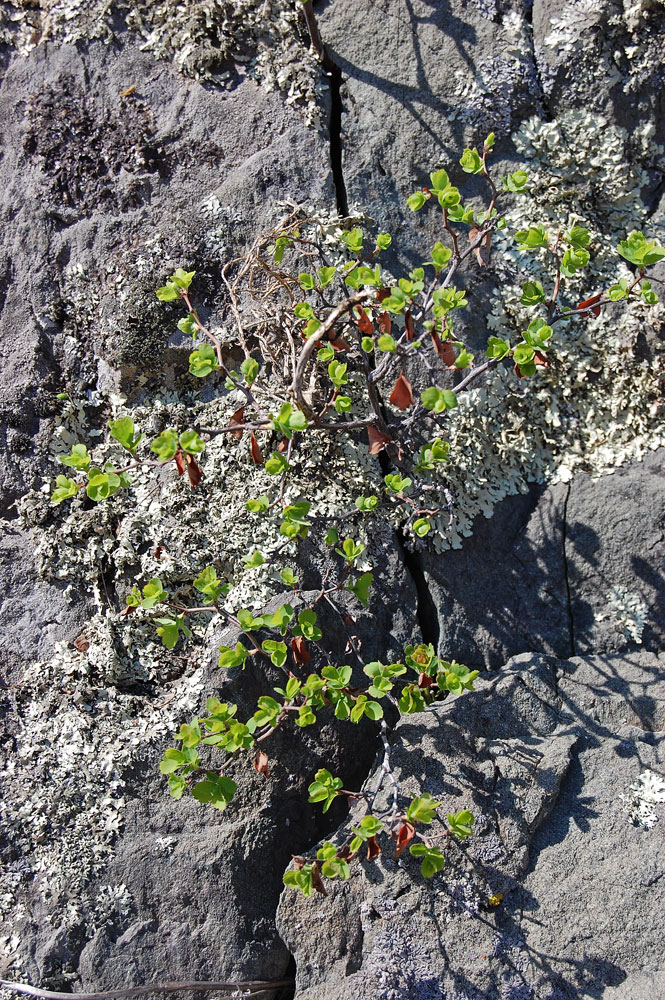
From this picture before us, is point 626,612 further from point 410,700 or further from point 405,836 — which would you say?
point 405,836

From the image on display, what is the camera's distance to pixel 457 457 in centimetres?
283

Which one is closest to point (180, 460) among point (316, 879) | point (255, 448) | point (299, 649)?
point (255, 448)

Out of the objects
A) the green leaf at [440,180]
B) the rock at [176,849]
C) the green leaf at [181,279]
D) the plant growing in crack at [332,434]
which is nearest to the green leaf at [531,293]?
the plant growing in crack at [332,434]

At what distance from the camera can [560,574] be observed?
111 inches

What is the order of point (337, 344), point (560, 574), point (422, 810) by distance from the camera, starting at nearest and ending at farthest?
point (422, 810), point (337, 344), point (560, 574)

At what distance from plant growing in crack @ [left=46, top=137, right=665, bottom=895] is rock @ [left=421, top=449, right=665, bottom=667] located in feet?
0.73

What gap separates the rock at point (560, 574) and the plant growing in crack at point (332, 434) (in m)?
0.22

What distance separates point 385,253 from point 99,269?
1.13 metres

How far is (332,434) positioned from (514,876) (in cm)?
153

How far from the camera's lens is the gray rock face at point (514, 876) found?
88.4 inches

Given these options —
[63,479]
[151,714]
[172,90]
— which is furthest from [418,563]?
[172,90]

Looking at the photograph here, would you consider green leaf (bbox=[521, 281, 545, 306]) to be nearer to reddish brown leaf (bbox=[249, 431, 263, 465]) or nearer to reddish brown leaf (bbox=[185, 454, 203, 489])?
reddish brown leaf (bbox=[249, 431, 263, 465])

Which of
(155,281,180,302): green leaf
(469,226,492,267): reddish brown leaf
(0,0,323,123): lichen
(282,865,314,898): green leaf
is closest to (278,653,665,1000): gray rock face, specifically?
(282,865,314,898): green leaf

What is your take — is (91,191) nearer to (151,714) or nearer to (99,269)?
(99,269)
